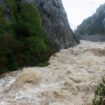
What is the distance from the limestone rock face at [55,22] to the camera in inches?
1048

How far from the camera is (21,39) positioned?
20.9 m

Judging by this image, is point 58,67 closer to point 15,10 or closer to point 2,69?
point 2,69

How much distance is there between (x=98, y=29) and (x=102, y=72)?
32.3m

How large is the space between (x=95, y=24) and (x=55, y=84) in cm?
3611

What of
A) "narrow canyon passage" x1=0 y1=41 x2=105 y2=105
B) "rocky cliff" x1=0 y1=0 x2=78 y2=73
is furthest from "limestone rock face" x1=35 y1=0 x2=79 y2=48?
"narrow canyon passage" x1=0 y1=41 x2=105 y2=105

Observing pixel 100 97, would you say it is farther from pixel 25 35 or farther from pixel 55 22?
pixel 55 22

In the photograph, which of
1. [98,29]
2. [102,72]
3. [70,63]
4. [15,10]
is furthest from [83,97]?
[98,29]

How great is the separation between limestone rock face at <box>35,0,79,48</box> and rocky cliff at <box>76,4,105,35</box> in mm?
18564

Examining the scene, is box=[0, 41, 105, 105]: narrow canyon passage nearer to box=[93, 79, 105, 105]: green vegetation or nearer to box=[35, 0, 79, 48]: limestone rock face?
box=[93, 79, 105, 105]: green vegetation

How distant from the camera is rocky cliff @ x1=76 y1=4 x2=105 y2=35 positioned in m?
49.8

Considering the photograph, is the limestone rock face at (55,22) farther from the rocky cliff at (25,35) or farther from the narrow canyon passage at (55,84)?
the narrow canyon passage at (55,84)

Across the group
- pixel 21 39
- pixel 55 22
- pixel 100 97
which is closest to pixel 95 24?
pixel 55 22

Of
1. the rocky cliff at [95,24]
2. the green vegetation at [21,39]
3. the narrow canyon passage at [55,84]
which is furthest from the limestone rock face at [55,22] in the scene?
the rocky cliff at [95,24]

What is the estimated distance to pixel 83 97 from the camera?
46.5ft
